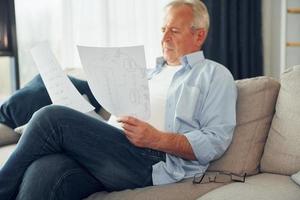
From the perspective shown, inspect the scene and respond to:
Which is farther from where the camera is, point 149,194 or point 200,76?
point 200,76

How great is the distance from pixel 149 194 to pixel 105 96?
0.35 metres

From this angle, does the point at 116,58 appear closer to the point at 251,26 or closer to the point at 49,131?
the point at 49,131

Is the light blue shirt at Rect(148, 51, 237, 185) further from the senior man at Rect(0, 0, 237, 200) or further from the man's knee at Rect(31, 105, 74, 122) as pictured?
the man's knee at Rect(31, 105, 74, 122)

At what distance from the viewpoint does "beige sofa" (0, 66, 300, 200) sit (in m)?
1.33

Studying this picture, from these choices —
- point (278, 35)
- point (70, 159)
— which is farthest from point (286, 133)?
point (278, 35)

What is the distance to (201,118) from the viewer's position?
1.48 metres

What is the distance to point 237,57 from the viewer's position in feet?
10.6

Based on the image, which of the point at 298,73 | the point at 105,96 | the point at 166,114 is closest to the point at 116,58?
the point at 105,96

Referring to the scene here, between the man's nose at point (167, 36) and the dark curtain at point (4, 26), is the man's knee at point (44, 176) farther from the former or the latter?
the dark curtain at point (4, 26)

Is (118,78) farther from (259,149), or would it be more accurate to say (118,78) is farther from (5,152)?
(5,152)

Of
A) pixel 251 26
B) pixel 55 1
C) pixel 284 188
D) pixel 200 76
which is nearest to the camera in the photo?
pixel 284 188

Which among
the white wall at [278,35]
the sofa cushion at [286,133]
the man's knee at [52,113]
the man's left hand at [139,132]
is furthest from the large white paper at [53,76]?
the white wall at [278,35]

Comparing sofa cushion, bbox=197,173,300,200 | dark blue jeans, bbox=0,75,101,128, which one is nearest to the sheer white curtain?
dark blue jeans, bbox=0,75,101,128

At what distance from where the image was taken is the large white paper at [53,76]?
5.24ft
